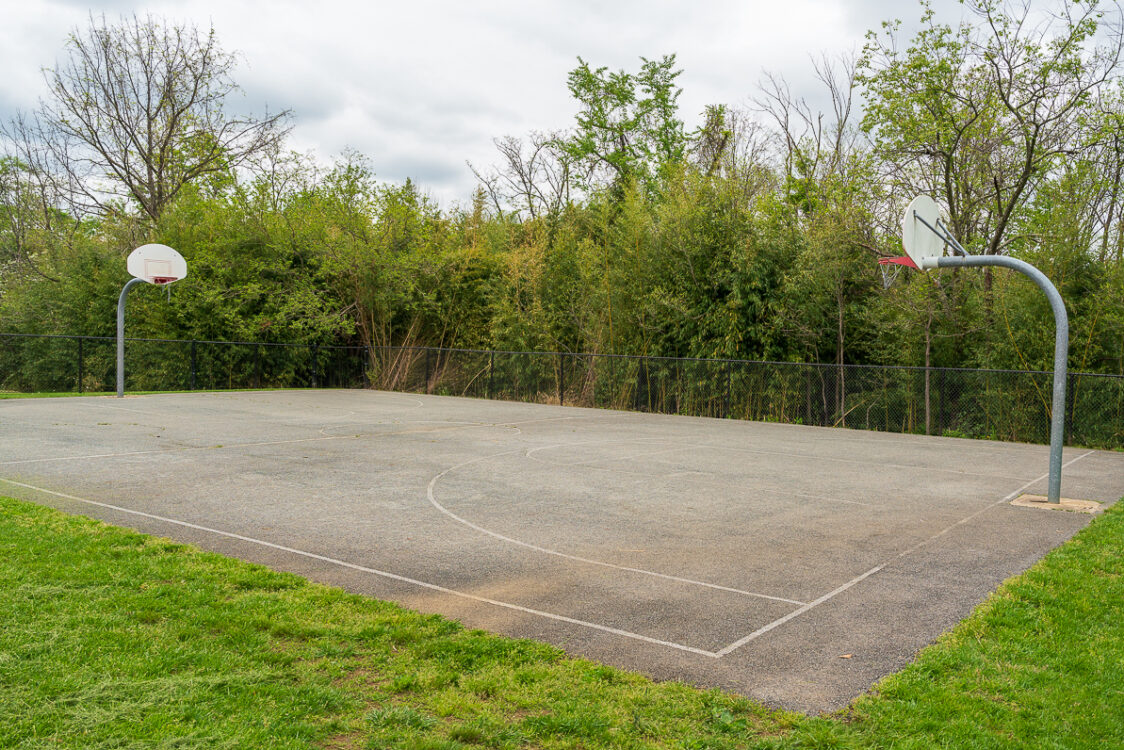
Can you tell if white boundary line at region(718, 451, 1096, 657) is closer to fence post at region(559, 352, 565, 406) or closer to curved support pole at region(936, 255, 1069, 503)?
curved support pole at region(936, 255, 1069, 503)

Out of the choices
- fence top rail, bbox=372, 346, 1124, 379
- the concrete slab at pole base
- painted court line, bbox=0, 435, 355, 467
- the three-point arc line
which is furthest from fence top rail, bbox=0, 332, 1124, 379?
painted court line, bbox=0, 435, 355, 467

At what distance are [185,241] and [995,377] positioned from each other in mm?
21022

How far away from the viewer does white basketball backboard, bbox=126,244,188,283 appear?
18.8 m

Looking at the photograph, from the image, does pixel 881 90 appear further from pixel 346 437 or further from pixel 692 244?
pixel 346 437

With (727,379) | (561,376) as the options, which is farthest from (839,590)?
(561,376)

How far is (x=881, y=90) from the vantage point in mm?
14383

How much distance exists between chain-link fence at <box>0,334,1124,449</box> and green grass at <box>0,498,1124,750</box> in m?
10.1

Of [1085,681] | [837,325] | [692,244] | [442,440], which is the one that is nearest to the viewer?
[1085,681]

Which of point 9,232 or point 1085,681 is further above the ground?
point 9,232

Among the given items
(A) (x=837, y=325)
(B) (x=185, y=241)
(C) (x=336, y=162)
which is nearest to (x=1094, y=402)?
(A) (x=837, y=325)

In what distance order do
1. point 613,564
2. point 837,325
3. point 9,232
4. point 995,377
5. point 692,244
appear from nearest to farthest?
point 613,564
point 995,377
point 837,325
point 692,244
point 9,232

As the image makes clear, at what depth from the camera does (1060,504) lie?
25.4 ft

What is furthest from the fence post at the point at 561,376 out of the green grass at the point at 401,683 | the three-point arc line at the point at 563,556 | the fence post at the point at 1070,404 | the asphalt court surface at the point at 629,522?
the green grass at the point at 401,683

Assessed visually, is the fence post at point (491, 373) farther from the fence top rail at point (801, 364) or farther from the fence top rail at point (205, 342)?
the fence top rail at point (205, 342)
